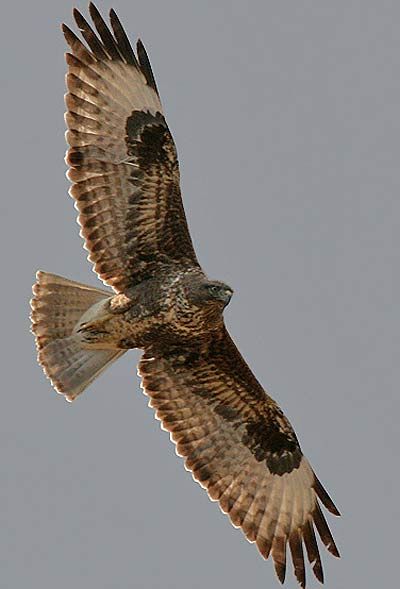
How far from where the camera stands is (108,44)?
39.2 feet

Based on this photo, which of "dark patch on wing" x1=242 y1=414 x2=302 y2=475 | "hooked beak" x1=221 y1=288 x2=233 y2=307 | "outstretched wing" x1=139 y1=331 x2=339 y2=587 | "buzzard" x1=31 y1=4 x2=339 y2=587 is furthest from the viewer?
"dark patch on wing" x1=242 y1=414 x2=302 y2=475

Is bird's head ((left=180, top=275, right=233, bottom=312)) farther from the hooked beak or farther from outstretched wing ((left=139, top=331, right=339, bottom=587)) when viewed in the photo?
outstretched wing ((left=139, top=331, right=339, bottom=587))

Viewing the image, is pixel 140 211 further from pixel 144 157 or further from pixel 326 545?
pixel 326 545

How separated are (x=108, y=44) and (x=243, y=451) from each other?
12.4 feet

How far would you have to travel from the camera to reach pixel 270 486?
12633 millimetres

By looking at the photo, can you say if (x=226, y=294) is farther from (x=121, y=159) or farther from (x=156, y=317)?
(x=121, y=159)

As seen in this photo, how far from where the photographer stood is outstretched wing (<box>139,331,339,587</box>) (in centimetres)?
1245

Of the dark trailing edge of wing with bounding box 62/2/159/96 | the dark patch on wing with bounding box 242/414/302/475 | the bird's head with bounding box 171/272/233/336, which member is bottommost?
the dark patch on wing with bounding box 242/414/302/475

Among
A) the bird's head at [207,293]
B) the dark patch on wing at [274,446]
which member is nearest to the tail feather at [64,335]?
the bird's head at [207,293]

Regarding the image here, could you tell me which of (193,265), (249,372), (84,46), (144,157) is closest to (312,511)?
(249,372)

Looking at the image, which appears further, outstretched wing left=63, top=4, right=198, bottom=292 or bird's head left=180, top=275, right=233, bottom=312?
outstretched wing left=63, top=4, right=198, bottom=292

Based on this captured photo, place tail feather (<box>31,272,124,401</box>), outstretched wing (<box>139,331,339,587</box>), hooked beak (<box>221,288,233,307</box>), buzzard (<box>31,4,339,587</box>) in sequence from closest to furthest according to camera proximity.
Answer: hooked beak (<box>221,288,233,307</box>), buzzard (<box>31,4,339,587</box>), tail feather (<box>31,272,124,401</box>), outstretched wing (<box>139,331,339,587</box>)

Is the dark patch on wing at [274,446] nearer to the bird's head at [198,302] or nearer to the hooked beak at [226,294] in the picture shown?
the bird's head at [198,302]

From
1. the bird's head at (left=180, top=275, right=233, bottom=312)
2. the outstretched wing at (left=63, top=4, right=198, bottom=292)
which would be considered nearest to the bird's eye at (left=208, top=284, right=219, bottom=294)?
the bird's head at (left=180, top=275, right=233, bottom=312)
